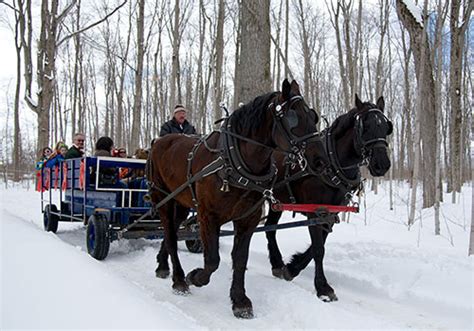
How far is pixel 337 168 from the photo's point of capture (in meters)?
4.45

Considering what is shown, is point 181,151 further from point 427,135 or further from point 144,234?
point 427,135

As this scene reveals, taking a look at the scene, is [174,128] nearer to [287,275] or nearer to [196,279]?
[287,275]

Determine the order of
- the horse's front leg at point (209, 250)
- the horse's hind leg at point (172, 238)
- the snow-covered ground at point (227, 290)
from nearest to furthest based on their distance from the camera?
1. the snow-covered ground at point (227, 290)
2. the horse's front leg at point (209, 250)
3. the horse's hind leg at point (172, 238)

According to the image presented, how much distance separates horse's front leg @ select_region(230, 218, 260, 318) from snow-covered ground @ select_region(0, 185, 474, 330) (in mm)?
103

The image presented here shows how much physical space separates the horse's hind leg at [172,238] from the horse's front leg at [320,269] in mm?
1383

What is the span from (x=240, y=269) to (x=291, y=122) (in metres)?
1.46

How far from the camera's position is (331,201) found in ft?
15.1

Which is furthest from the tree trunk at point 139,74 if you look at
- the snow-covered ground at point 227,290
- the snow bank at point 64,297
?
the snow bank at point 64,297

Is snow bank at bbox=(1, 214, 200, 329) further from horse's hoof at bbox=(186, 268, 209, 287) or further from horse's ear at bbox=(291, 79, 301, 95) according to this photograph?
horse's ear at bbox=(291, 79, 301, 95)

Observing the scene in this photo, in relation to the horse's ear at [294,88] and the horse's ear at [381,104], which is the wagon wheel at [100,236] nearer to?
the horse's ear at [294,88]

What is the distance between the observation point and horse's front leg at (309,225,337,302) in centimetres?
418

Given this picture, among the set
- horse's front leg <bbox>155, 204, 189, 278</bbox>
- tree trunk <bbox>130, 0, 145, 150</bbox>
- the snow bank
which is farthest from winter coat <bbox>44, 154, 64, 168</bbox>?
tree trunk <bbox>130, 0, 145, 150</bbox>

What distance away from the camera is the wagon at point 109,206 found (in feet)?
17.9

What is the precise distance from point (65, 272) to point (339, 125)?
3215 millimetres
